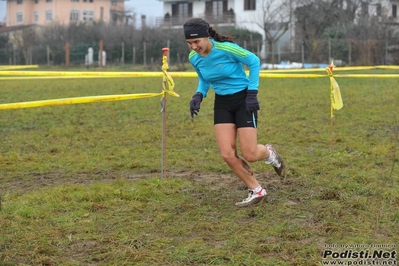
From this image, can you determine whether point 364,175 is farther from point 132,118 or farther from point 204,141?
point 132,118

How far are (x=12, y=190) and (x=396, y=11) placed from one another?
A: 54120 mm

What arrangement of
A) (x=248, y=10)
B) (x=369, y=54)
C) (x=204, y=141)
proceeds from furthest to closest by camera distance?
1. (x=248, y=10)
2. (x=369, y=54)
3. (x=204, y=141)

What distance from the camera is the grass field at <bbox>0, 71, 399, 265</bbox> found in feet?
16.1

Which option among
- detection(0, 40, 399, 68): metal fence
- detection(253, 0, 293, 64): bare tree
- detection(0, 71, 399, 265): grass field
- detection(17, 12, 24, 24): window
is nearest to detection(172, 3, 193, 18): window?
detection(253, 0, 293, 64): bare tree

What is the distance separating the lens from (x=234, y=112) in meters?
6.33

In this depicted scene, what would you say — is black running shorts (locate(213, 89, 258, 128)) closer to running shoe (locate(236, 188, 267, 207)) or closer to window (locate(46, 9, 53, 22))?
running shoe (locate(236, 188, 267, 207))

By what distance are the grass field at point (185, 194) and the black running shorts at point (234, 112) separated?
800 mm

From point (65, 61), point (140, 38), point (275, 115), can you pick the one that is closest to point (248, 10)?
point (140, 38)

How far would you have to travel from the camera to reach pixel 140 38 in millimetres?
47125

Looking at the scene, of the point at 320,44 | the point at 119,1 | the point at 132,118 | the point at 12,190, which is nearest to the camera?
the point at 12,190

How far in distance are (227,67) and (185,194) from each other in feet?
4.86

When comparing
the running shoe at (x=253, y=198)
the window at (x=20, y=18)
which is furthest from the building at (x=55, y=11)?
the running shoe at (x=253, y=198)

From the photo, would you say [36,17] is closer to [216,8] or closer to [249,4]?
[216,8]

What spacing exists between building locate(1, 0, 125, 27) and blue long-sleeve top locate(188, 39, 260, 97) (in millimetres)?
69576
